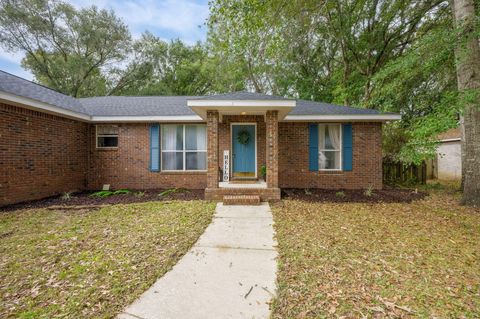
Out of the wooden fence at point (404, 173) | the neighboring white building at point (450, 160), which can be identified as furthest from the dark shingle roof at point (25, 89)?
the neighboring white building at point (450, 160)

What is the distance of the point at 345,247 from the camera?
3398mm

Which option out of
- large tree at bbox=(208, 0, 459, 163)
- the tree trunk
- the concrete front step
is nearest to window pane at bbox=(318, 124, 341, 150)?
large tree at bbox=(208, 0, 459, 163)

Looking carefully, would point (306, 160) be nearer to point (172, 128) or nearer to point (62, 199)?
point (172, 128)

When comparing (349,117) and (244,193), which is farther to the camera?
(349,117)

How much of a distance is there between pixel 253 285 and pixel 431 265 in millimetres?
2464

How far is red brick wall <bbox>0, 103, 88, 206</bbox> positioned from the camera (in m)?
5.80

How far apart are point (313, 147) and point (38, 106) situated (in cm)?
887

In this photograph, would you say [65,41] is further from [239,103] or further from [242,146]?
[239,103]

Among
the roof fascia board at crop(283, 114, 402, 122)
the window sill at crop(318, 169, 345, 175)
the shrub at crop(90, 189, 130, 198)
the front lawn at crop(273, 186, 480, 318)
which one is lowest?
the front lawn at crop(273, 186, 480, 318)

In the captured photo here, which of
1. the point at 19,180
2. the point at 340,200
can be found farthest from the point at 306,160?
the point at 19,180

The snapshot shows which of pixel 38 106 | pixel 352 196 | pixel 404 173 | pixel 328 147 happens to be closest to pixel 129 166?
pixel 38 106

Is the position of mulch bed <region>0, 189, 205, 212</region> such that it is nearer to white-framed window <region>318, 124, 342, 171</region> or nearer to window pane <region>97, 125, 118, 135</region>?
window pane <region>97, 125, 118, 135</region>

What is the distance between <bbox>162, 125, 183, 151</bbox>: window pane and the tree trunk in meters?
8.40

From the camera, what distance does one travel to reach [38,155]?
6.55m
